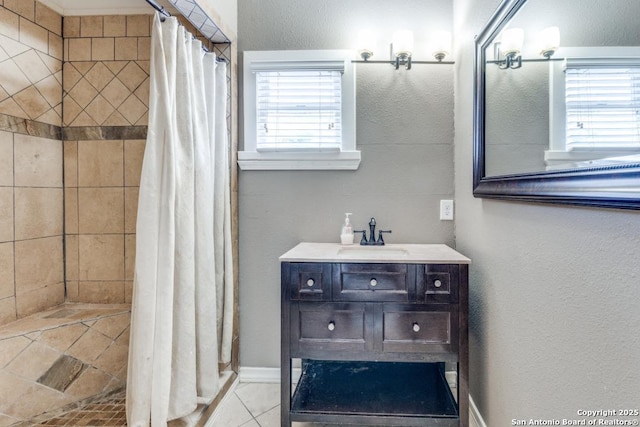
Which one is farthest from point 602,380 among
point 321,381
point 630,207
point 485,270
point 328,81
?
point 328,81

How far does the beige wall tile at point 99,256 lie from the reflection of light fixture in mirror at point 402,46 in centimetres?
215

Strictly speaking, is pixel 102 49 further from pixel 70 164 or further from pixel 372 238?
pixel 372 238

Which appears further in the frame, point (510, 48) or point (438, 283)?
point (438, 283)

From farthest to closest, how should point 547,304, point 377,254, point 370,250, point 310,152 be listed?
point 310,152, point 370,250, point 377,254, point 547,304

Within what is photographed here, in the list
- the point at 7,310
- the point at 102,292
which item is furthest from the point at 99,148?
the point at 7,310

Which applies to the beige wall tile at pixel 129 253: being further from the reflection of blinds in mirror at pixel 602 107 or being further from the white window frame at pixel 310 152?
the reflection of blinds in mirror at pixel 602 107

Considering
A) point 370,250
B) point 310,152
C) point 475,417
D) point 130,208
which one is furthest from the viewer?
point 130,208

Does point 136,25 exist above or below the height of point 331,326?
above

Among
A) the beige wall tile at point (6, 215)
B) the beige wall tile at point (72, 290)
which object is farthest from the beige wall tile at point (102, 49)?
the beige wall tile at point (72, 290)

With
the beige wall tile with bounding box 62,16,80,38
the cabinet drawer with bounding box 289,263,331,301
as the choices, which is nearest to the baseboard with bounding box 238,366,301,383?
the cabinet drawer with bounding box 289,263,331,301

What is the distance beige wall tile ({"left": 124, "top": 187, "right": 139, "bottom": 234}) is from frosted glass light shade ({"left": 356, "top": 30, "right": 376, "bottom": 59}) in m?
1.75

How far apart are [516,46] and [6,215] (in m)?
2.76

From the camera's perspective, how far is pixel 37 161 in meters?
2.13

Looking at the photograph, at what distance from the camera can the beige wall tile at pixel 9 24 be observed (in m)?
1.94
